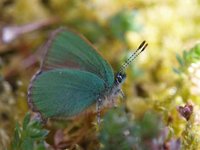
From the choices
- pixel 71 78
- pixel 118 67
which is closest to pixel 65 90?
pixel 71 78

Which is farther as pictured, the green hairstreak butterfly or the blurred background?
the green hairstreak butterfly

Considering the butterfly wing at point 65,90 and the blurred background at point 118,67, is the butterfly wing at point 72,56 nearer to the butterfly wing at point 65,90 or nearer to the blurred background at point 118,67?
the butterfly wing at point 65,90

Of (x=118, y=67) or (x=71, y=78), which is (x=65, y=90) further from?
(x=118, y=67)

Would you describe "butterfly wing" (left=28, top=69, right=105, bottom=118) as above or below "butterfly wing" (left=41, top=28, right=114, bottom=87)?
below

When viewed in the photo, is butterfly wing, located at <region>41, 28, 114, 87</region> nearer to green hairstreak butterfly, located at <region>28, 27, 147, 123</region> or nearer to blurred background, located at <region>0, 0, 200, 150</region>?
green hairstreak butterfly, located at <region>28, 27, 147, 123</region>

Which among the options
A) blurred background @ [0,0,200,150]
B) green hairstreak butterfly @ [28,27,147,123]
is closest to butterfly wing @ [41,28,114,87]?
green hairstreak butterfly @ [28,27,147,123]

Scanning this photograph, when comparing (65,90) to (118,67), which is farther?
(118,67)
